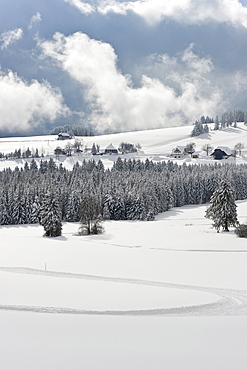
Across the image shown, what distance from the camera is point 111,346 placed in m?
12.2

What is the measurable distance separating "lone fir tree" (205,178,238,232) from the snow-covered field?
61.0ft

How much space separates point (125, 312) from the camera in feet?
55.5

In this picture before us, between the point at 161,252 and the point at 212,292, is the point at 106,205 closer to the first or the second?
the point at 161,252

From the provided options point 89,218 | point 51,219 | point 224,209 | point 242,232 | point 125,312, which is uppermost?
point 224,209

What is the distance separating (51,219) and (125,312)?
1685 inches

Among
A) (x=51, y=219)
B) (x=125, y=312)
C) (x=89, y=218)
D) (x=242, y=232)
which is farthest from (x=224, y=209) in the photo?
(x=125, y=312)

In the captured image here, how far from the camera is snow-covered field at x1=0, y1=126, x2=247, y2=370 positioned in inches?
441

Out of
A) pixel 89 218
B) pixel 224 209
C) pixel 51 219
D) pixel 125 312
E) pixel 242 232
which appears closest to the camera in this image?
pixel 125 312

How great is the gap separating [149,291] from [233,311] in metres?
5.63

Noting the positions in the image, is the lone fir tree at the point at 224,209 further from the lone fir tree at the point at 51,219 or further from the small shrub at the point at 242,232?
the lone fir tree at the point at 51,219

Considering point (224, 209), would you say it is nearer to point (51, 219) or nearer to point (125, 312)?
point (51, 219)

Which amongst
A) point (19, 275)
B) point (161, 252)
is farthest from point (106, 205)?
point (19, 275)

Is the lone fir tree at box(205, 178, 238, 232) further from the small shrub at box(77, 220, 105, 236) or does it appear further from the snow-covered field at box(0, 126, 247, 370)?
the small shrub at box(77, 220, 105, 236)

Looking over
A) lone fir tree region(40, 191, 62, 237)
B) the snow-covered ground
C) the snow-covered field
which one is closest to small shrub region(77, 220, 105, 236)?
lone fir tree region(40, 191, 62, 237)
